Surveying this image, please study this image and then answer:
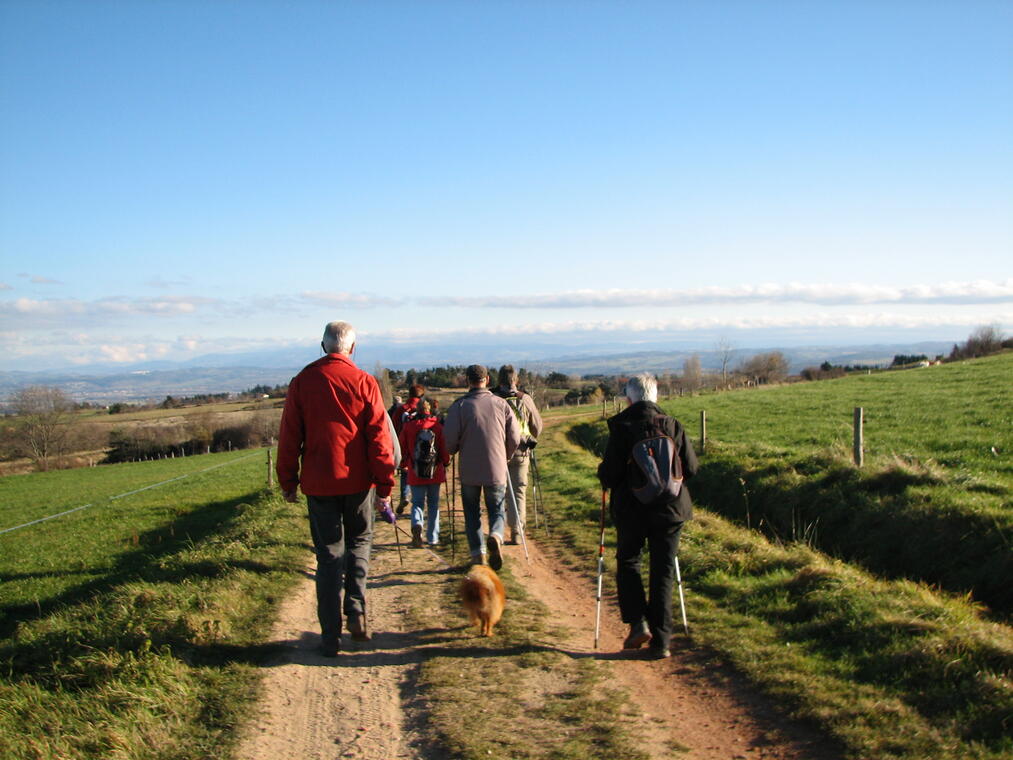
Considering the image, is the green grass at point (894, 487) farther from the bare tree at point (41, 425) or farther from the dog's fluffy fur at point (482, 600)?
the bare tree at point (41, 425)

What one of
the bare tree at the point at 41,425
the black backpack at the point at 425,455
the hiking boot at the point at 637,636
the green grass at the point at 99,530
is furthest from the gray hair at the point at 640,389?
the bare tree at the point at 41,425

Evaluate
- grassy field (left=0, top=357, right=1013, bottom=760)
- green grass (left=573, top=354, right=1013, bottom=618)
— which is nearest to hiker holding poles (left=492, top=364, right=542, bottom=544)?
grassy field (left=0, top=357, right=1013, bottom=760)

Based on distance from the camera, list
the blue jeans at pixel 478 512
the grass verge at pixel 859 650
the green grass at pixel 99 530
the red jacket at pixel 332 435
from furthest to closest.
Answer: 1. the green grass at pixel 99 530
2. the blue jeans at pixel 478 512
3. the red jacket at pixel 332 435
4. the grass verge at pixel 859 650

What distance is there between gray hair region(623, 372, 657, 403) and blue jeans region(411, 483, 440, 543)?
437cm

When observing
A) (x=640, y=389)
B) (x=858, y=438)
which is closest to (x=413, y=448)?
(x=640, y=389)

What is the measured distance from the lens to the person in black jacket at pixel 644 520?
555cm

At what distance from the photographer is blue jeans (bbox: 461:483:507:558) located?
25.9 feet

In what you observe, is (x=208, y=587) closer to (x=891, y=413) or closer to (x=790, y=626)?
(x=790, y=626)

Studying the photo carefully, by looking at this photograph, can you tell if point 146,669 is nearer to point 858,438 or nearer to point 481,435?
point 481,435

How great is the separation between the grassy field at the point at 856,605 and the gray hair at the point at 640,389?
2144mm

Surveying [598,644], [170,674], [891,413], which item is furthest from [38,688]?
[891,413]

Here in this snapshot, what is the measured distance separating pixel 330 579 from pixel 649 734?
2708 mm

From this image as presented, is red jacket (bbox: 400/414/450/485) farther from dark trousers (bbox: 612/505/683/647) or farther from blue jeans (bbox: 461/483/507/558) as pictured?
dark trousers (bbox: 612/505/683/647)

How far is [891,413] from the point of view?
20891 millimetres
